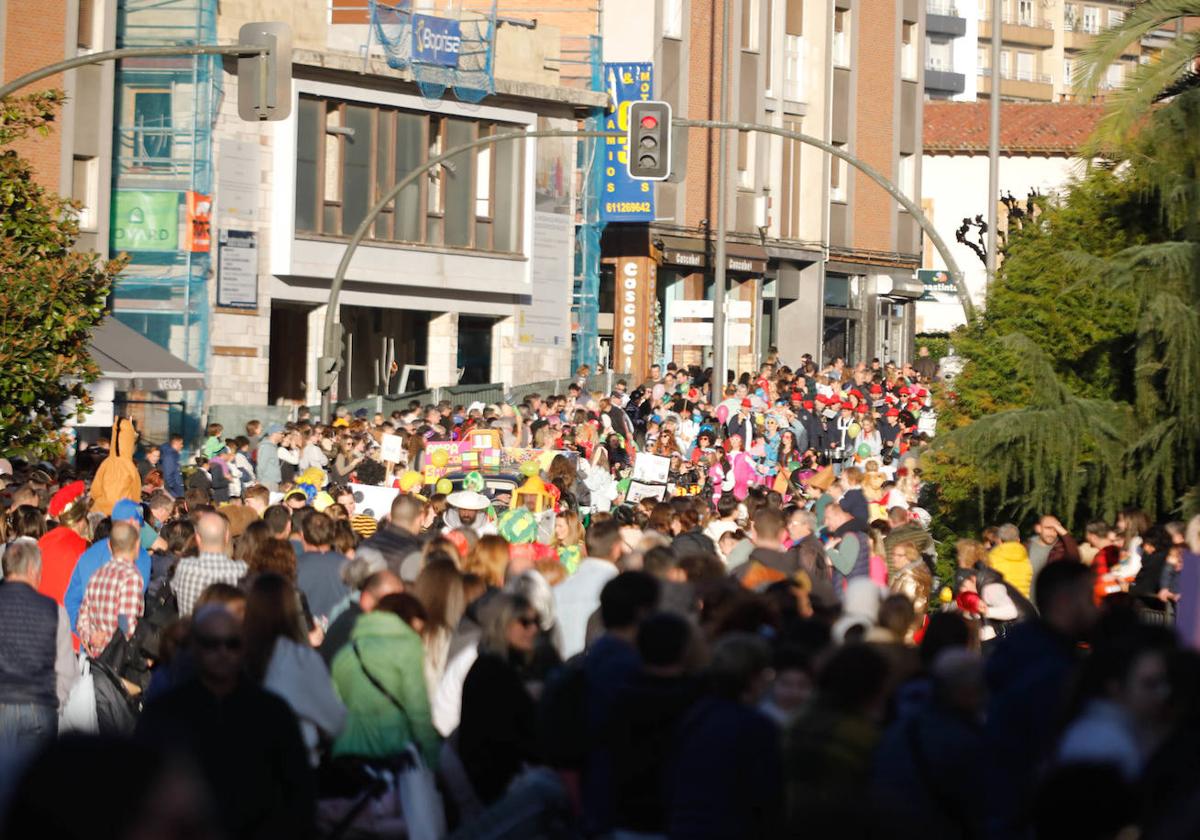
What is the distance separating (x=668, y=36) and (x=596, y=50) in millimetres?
4766

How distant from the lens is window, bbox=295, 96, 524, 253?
40.8 meters

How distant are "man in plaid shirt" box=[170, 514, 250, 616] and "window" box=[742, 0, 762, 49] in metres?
44.8

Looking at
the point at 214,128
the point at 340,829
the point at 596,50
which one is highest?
the point at 596,50

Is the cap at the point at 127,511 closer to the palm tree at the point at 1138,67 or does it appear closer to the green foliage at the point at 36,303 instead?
the green foliage at the point at 36,303

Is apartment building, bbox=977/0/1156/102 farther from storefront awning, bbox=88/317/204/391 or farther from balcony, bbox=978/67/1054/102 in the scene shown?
storefront awning, bbox=88/317/204/391

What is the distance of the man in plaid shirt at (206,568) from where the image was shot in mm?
11789

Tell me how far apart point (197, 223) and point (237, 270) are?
3.82 ft

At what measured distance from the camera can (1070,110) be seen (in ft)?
234

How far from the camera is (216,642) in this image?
7316 millimetres

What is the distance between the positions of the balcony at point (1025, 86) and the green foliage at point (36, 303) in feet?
258

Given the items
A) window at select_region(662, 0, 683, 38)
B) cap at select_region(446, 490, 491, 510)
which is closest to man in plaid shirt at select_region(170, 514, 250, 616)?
cap at select_region(446, 490, 491, 510)

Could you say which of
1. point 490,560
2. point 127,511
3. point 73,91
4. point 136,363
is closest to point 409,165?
point 73,91

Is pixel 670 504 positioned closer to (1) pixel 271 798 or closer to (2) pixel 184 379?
(1) pixel 271 798

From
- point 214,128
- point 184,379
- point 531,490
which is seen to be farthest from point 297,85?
point 531,490
